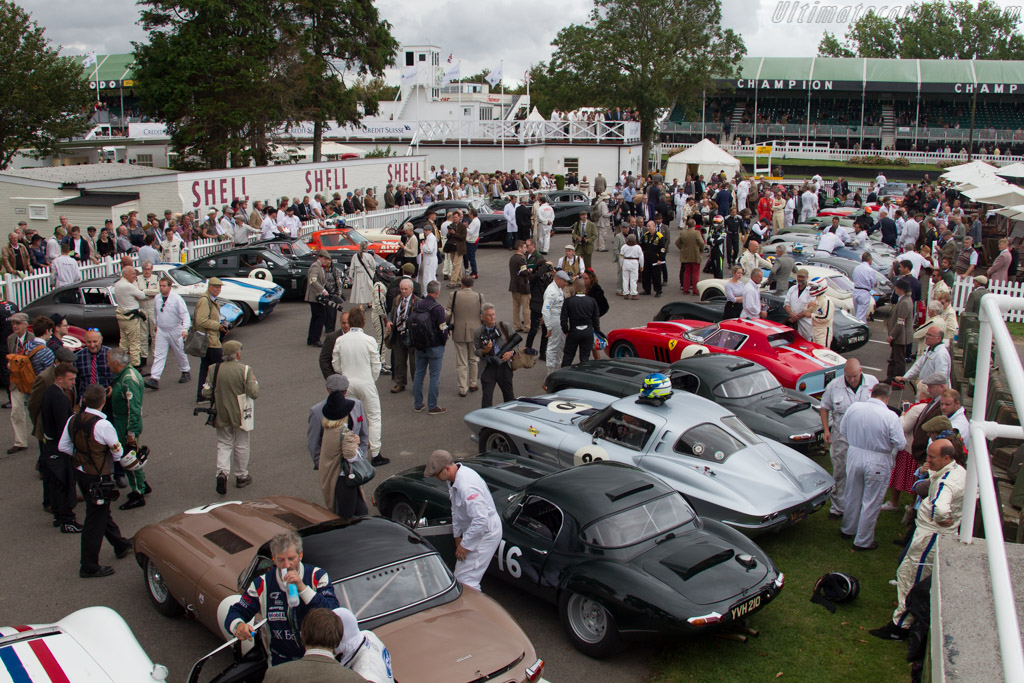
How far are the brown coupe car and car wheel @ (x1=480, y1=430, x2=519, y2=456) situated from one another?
3146mm

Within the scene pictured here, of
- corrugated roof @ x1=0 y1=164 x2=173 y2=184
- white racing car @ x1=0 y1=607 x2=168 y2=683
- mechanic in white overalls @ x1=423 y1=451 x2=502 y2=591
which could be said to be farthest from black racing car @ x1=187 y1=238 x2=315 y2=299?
white racing car @ x1=0 y1=607 x2=168 y2=683

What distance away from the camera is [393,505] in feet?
28.1

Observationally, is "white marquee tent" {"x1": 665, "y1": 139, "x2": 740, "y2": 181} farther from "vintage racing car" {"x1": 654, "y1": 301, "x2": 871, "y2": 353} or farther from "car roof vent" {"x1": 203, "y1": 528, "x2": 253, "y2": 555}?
"car roof vent" {"x1": 203, "y1": 528, "x2": 253, "y2": 555}

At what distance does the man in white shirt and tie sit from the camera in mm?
13617

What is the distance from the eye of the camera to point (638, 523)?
7039 millimetres

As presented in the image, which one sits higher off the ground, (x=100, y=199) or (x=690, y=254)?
(x=100, y=199)

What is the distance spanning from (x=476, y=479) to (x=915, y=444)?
15.7 ft

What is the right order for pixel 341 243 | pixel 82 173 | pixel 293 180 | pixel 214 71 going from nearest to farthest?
pixel 341 243, pixel 82 173, pixel 293 180, pixel 214 71

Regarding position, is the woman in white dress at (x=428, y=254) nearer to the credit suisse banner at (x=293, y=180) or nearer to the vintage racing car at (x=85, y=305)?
the vintage racing car at (x=85, y=305)

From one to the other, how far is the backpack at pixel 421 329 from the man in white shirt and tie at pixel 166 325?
4014mm

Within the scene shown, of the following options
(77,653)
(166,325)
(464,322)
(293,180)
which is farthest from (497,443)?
(293,180)

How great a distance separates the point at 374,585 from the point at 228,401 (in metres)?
4.34

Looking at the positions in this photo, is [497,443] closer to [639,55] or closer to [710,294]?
[710,294]

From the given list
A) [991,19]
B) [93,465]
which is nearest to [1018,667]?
[93,465]
